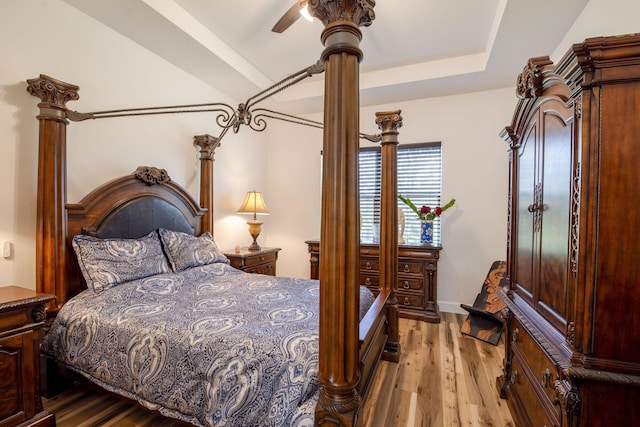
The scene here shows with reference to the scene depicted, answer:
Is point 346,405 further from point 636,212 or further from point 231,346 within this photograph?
point 636,212

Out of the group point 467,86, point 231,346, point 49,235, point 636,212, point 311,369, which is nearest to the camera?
point 636,212

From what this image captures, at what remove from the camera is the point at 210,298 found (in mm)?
2051

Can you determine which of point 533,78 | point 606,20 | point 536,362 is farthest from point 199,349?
point 606,20

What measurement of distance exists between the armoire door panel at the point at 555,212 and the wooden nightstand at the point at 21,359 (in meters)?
2.53

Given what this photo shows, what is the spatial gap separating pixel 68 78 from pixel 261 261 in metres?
2.43

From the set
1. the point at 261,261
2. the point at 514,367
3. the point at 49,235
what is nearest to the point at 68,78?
the point at 49,235

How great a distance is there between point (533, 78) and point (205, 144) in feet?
9.83

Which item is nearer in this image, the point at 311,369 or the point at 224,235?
the point at 311,369

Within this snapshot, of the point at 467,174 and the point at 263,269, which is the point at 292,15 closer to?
the point at 263,269

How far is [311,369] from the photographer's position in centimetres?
127

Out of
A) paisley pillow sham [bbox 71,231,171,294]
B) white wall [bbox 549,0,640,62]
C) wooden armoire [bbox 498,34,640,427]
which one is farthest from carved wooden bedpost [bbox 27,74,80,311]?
white wall [bbox 549,0,640,62]

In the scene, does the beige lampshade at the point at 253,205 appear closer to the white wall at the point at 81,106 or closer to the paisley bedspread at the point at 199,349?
the white wall at the point at 81,106

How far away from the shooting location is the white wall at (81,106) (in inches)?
77.5

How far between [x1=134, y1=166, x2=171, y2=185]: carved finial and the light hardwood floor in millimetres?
1626
